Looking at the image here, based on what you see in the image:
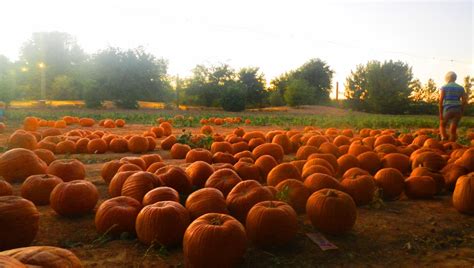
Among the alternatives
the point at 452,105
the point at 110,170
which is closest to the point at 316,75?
the point at 452,105

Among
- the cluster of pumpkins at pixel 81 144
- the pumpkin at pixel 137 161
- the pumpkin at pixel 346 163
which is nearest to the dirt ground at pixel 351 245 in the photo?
the pumpkin at pixel 137 161

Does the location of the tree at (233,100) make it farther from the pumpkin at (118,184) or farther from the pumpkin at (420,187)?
the pumpkin at (118,184)

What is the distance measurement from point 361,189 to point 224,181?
5.46 feet

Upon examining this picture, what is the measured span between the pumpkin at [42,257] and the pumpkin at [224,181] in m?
2.13

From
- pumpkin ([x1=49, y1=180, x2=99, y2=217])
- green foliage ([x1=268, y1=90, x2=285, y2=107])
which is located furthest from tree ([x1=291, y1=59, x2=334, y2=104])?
pumpkin ([x1=49, y1=180, x2=99, y2=217])

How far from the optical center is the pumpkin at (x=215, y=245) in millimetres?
2746

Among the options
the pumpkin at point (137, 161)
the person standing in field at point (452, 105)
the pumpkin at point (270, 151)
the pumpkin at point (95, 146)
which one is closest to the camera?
the pumpkin at point (137, 161)

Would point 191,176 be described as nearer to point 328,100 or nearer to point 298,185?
point 298,185

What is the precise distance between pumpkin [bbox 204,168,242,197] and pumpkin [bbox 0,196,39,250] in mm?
1811

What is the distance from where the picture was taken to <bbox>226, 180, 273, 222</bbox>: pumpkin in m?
3.58

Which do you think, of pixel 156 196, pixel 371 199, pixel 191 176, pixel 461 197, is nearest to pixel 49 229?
pixel 156 196

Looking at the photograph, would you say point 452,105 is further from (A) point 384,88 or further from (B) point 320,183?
(A) point 384,88

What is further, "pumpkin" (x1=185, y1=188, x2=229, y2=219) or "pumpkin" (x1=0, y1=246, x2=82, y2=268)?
"pumpkin" (x1=185, y1=188, x2=229, y2=219)

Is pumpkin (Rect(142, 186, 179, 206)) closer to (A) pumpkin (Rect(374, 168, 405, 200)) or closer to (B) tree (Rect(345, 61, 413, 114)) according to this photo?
(A) pumpkin (Rect(374, 168, 405, 200))
